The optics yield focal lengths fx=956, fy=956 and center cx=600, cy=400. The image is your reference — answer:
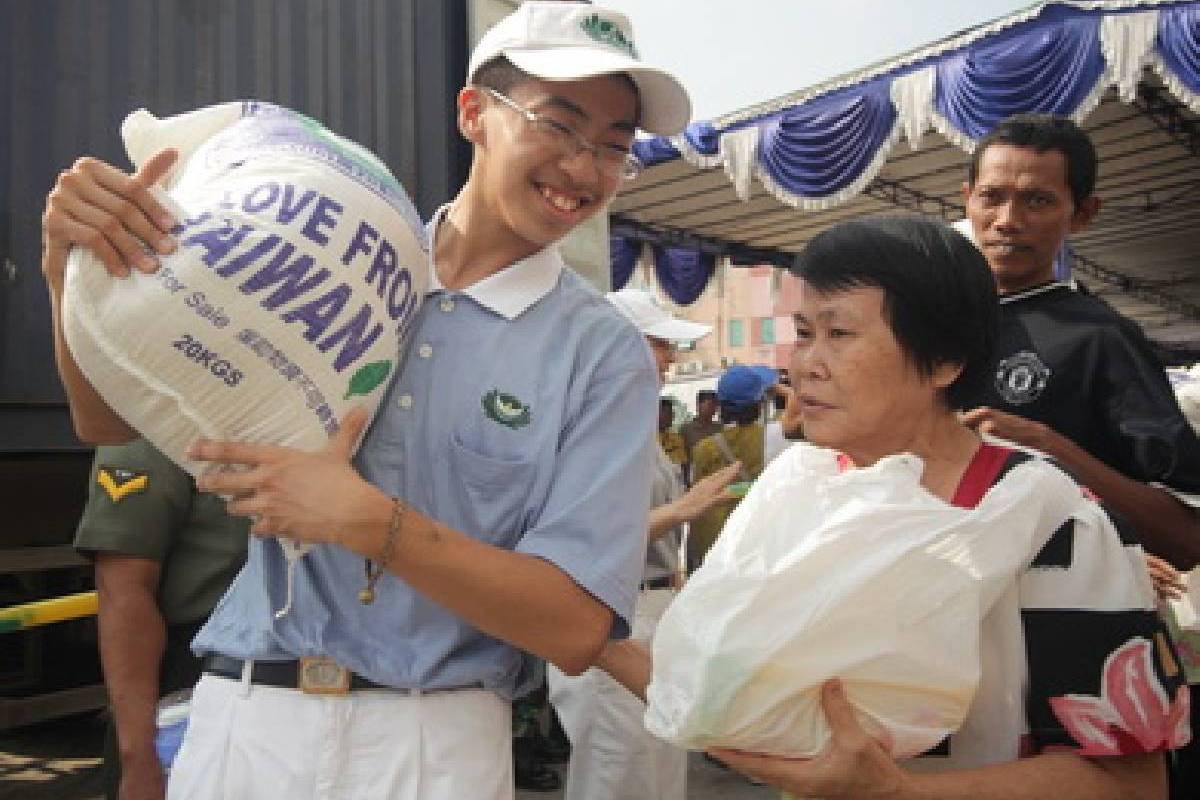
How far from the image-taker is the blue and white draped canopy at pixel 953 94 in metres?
5.59

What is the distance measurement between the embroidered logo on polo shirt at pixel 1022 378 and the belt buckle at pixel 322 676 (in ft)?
4.39

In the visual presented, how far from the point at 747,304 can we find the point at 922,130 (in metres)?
33.1

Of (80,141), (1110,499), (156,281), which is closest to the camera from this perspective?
(156,281)

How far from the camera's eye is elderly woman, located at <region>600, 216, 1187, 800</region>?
108 centimetres

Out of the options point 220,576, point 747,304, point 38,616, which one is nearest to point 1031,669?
point 220,576

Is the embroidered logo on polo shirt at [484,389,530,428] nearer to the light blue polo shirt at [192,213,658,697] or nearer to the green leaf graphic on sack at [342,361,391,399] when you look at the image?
the light blue polo shirt at [192,213,658,697]

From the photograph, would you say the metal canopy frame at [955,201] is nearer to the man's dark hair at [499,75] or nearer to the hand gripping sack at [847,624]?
the man's dark hair at [499,75]

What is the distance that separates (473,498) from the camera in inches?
50.3

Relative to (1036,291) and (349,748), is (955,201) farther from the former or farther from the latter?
(349,748)

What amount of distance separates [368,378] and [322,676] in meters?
0.40

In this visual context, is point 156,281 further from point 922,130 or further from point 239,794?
point 922,130

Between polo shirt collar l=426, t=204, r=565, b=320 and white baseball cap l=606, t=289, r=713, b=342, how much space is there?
2096mm

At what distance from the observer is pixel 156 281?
1062mm

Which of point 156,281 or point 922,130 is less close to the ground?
point 922,130
